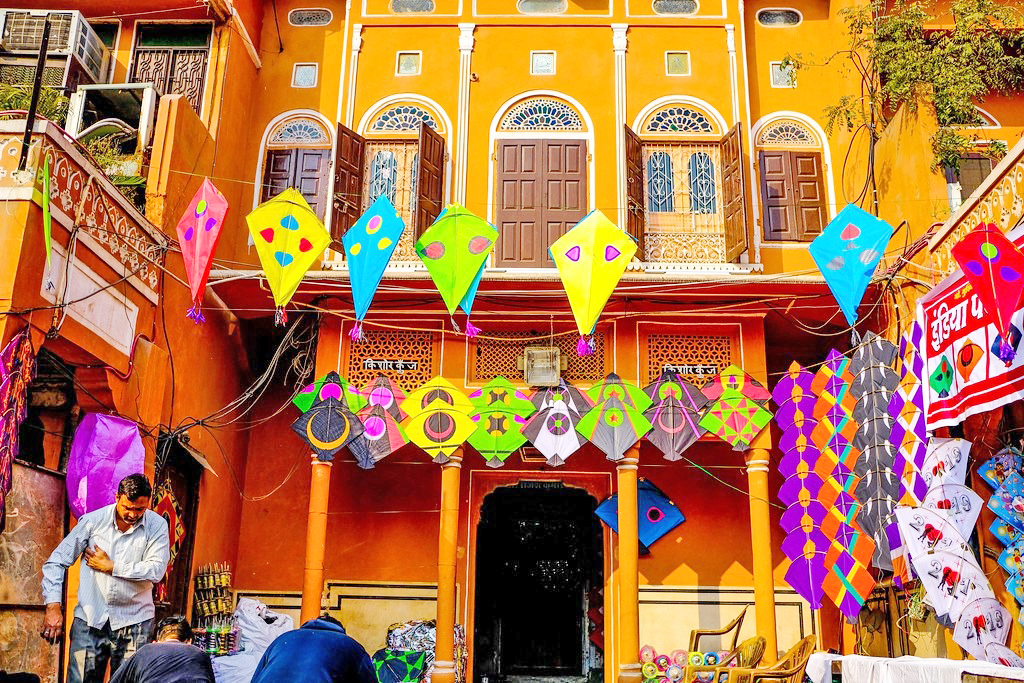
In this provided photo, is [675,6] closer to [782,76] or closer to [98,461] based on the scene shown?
[782,76]

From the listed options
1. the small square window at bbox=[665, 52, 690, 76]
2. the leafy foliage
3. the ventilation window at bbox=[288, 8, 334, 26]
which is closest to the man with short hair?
the leafy foliage

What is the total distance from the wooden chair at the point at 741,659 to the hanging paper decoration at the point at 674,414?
6.30 feet

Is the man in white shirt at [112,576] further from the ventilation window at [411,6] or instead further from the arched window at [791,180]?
the ventilation window at [411,6]

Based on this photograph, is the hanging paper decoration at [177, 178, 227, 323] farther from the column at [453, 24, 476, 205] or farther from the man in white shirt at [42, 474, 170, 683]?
the column at [453, 24, 476, 205]

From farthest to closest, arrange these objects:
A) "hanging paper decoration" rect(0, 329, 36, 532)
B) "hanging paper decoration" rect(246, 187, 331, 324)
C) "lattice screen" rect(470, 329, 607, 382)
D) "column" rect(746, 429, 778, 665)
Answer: "lattice screen" rect(470, 329, 607, 382) < "column" rect(746, 429, 778, 665) < "hanging paper decoration" rect(246, 187, 331, 324) < "hanging paper decoration" rect(0, 329, 36, 532)

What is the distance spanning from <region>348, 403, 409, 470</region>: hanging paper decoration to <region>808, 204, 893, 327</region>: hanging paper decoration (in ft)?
14.8

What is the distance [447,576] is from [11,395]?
4552 mm

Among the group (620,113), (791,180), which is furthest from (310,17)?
(791,180)

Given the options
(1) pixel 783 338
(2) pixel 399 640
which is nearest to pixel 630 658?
(2) pixel 399 640

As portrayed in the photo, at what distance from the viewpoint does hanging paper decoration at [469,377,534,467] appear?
9.83 metres

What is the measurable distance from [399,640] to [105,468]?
3.97 meters

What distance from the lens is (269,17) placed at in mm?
11922

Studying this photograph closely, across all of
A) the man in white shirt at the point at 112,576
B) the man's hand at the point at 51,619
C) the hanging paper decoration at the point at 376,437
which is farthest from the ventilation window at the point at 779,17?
the man's hand at the point at 51,619

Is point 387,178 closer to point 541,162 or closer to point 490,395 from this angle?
point 541,162
